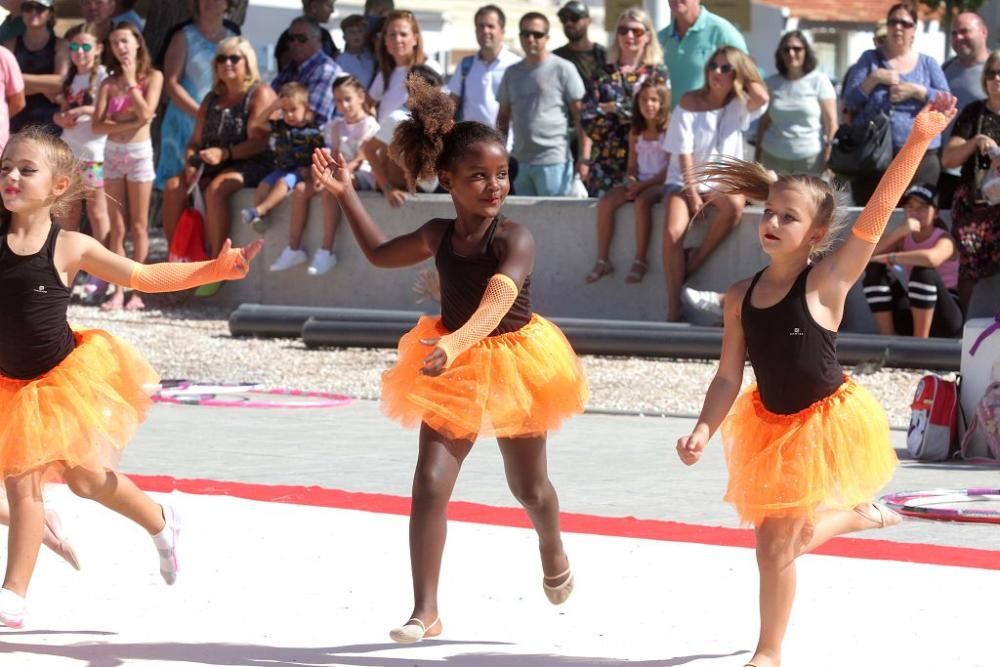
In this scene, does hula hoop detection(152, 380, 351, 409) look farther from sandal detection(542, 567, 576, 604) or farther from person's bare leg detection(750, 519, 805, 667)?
person's bare leg detection(750, 519, 805, 667)

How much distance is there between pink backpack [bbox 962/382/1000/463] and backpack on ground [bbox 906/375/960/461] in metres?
0.08

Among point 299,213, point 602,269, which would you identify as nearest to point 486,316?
point 602,269

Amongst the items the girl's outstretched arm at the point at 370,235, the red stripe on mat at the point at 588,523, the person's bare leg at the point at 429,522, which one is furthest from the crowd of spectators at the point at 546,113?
the person's bare leg at the point at 429,522

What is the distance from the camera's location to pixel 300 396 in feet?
30.8

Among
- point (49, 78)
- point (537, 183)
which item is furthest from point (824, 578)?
point (49, 78)

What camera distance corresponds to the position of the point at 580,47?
39.4ft

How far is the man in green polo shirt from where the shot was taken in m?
11.4

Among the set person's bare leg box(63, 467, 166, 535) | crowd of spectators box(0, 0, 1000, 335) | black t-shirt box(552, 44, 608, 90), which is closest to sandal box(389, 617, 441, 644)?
person's bare leg box(63, 467, 166, 535)

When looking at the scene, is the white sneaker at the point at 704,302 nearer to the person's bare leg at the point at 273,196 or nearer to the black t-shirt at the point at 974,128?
the black t-shirt at the point at 974,128

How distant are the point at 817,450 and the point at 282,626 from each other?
1555 mm

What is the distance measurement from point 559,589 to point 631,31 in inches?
269

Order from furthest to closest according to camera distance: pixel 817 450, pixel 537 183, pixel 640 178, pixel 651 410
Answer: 1. pixel 537 183
2. pixel 640 178
3. pixel 651 410
4. pixel 817 450

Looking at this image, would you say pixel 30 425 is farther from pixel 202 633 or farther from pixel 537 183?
pixel 537 183

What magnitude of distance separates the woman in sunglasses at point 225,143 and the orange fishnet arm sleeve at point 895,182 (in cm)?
840
